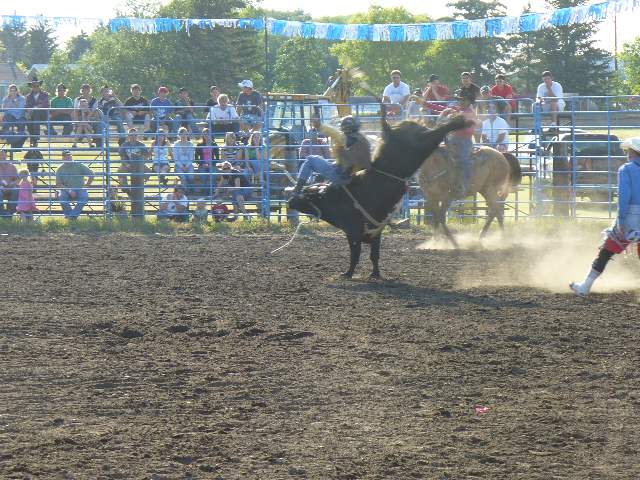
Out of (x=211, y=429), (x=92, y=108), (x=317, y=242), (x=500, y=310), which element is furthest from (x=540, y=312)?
(x=92, y=108)

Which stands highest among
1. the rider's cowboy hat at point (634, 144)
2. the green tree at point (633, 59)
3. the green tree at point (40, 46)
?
the green tree at point (40, 46)

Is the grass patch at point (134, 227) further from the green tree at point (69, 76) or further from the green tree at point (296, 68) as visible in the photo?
the green tree at point (296, 68)

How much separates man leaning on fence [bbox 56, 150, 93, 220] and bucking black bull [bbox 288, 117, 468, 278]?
26.6 ft

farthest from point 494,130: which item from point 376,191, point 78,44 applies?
point 78,44

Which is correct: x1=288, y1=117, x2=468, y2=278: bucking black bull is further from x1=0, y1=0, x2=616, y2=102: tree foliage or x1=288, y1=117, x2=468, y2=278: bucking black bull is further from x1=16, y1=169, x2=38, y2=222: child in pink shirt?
x1=0, y1=0, x2=616, y2=102: tree foliage

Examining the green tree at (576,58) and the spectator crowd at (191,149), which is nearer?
the spectator crowd at (191,149)

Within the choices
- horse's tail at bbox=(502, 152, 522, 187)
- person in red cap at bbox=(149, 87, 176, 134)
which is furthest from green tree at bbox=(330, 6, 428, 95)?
horse's tail at bbox=(502, 152, 522, 187)

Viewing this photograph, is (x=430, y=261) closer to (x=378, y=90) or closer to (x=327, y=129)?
(x=327, y=129)

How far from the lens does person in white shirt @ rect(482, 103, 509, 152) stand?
59.0 ft

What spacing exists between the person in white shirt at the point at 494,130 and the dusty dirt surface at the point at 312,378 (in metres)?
6.41

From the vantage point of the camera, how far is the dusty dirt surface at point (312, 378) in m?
5.21

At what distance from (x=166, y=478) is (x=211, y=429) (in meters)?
0.84

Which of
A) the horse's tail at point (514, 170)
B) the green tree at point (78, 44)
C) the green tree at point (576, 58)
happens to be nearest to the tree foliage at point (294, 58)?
the green tree at point (576, 58)

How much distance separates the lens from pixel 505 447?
5.36m
